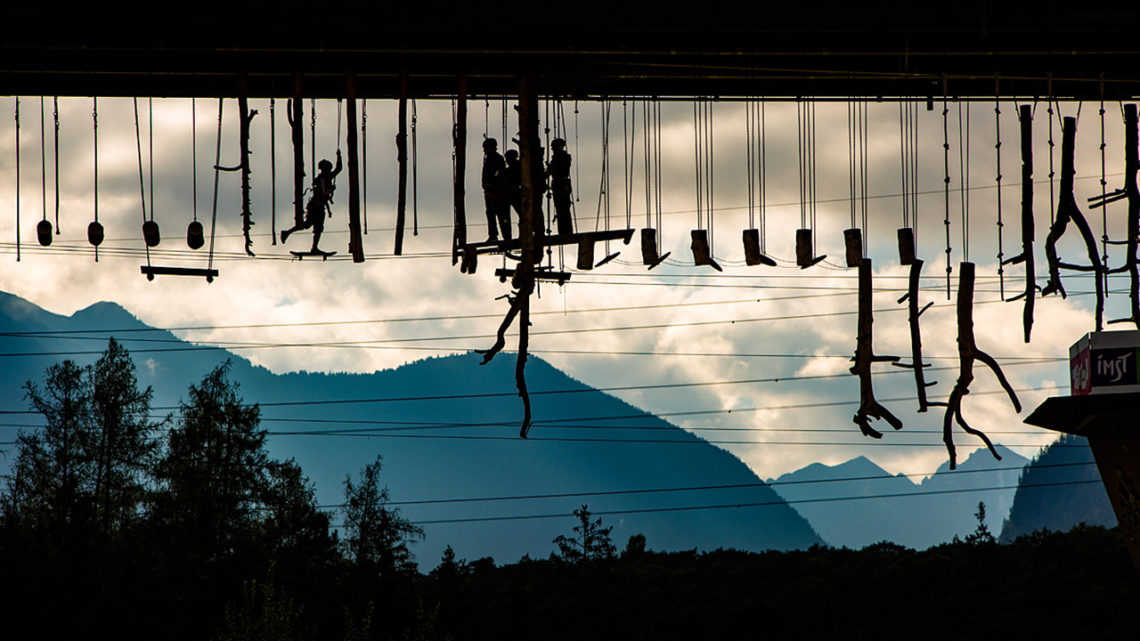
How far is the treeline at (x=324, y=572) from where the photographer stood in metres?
51.8

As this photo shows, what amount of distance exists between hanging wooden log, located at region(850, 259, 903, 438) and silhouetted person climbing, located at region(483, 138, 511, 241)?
5977mm

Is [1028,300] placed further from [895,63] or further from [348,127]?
[348,127]

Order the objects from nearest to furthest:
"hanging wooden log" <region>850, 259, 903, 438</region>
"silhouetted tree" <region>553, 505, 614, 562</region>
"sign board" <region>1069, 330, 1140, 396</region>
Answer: "hanging wooden log" <region>850, 259, 903, 438</region> → "sign board" <region>1069, 330, 1140, 396</region> → "silhouetted tree" <region>553, 505, 614, 562</region>

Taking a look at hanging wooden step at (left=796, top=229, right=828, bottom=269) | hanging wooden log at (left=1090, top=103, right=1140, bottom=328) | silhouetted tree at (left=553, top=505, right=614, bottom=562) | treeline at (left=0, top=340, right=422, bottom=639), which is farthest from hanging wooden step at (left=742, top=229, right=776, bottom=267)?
silhouetted tree at (left=553, top=505, right=614, bottom=562)

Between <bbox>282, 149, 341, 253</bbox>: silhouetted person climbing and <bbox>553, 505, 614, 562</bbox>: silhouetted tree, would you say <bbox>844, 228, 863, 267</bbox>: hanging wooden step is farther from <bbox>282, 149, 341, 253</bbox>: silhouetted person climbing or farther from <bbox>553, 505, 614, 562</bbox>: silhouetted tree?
<bbox>553, 505, 614, 562</bbox>: silhouetted tree

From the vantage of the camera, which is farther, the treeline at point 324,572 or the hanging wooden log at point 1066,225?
the treeline at point 324,572

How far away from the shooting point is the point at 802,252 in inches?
849

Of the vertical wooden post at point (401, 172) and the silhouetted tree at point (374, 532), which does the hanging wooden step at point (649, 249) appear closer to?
the vertical wooden post at point (401, 172)

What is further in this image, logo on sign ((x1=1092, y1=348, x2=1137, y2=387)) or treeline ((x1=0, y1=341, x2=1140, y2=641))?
treeline ((x1=0, y1=341, x2=1140, y2=641))

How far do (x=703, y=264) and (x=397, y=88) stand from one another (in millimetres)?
7492

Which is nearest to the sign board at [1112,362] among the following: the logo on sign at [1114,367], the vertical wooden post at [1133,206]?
the logo on sign at [1114,367]

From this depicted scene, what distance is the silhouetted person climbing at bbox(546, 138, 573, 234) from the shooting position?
2259 centimetres

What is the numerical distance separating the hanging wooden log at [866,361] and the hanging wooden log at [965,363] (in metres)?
1.11

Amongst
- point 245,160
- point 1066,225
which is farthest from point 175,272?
point 1066,225
